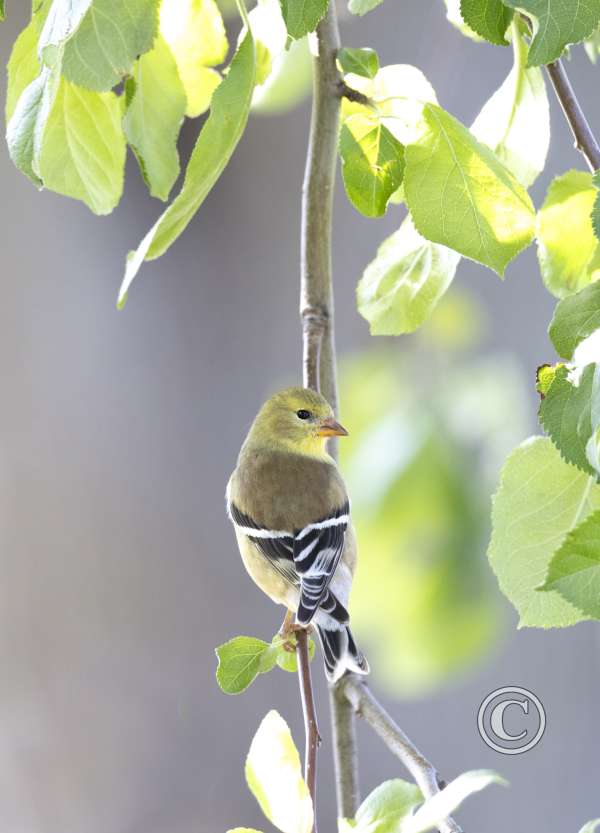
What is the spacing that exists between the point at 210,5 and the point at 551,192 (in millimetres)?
293

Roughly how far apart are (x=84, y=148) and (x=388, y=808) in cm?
44

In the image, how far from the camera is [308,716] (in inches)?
29.3

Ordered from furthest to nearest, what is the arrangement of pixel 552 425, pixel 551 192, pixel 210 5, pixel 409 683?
pixel 210 5
pixel 551 192
pixel 552 425
pixel 409 683

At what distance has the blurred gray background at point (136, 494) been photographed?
2.41 metres

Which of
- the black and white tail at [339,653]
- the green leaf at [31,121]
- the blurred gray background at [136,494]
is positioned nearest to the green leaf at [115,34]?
the green leaf at [31,121]

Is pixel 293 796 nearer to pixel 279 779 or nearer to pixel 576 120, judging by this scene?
pixel 279 779

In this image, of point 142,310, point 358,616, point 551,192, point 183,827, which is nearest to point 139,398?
point 142,310

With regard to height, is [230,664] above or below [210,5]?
below

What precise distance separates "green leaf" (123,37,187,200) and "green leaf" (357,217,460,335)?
15cm

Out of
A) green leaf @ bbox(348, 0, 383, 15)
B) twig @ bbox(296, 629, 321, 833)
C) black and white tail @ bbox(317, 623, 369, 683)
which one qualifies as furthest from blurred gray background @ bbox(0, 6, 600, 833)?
green leaf @ bbox(348, 0, 383, 15)

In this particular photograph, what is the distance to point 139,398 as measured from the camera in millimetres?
2480

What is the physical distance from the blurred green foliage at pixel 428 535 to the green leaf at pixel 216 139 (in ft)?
0.82

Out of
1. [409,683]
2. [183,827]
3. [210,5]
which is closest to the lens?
[409,683]

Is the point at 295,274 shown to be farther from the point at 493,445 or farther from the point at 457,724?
the point at 493,445
